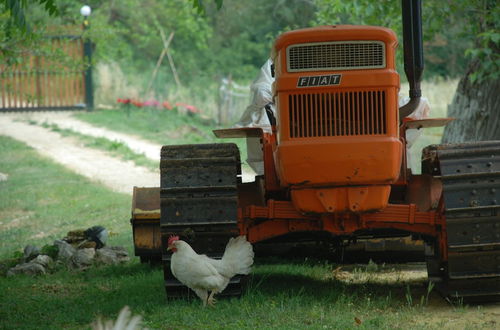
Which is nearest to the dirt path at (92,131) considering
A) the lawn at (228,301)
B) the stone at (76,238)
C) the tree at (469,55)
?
the tree at (469,55)

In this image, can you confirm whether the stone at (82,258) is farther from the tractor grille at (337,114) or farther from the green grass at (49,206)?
the tractor grille at (337,114)

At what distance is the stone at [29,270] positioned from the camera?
924cm

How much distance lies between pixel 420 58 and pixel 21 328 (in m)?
3.53

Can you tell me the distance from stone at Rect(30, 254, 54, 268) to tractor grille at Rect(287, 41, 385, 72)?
4.10m

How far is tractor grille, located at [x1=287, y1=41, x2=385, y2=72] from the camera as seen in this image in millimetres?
6434

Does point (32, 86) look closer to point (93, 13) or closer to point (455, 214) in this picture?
point (93, 13)

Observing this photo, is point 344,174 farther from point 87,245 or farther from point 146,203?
point 87,245

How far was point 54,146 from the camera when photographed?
2206 centimetres

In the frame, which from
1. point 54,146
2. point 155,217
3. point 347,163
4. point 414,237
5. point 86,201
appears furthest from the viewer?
point 54,146

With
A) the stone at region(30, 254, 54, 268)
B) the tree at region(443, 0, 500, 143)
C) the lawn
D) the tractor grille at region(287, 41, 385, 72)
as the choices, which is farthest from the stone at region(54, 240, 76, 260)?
the tree at region(443, 0, 500, 143)

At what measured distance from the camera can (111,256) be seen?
984 centimetres

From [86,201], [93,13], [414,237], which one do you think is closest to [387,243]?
[414,237]

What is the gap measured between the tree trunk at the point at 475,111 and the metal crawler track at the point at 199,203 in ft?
21.2

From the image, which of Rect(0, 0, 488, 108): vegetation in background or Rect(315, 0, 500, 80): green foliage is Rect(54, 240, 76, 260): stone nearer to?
Rect(315, 0, 500, 80): green foliage
